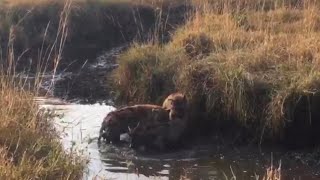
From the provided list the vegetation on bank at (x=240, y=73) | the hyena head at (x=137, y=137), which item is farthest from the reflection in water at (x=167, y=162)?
the vegetation on bank at (x=240, y=73)

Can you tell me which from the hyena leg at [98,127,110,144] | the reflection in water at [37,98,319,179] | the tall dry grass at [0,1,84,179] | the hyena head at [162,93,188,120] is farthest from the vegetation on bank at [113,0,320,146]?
the tall dry grass at [0,1,84,179]

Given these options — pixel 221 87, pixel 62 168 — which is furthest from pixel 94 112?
pixel 62 168

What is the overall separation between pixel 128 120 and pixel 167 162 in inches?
38.9

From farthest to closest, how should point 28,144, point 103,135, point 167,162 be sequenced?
point 103,135 → point 167,162 → point 28,144

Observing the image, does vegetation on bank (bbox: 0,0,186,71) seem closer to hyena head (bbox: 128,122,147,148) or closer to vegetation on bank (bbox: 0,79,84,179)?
hyena head (bbox: 128,122,147,148)

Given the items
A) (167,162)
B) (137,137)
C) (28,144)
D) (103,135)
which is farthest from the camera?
(103,135)

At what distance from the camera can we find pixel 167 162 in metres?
7.62

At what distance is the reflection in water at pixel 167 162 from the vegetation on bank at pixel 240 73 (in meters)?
0.44

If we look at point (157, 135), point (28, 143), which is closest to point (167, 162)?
point (157, 135)

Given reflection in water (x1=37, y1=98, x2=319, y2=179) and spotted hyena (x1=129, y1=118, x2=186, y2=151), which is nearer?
reflection in water (x1=37, y1=98, x2=319, y2=179)

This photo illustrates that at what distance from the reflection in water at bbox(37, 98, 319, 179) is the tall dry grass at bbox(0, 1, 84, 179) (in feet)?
1.65

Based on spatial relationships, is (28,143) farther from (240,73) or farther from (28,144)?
(240,73)

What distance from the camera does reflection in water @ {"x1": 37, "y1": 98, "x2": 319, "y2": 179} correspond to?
23.4 feet

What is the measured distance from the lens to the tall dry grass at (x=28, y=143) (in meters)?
5.39
